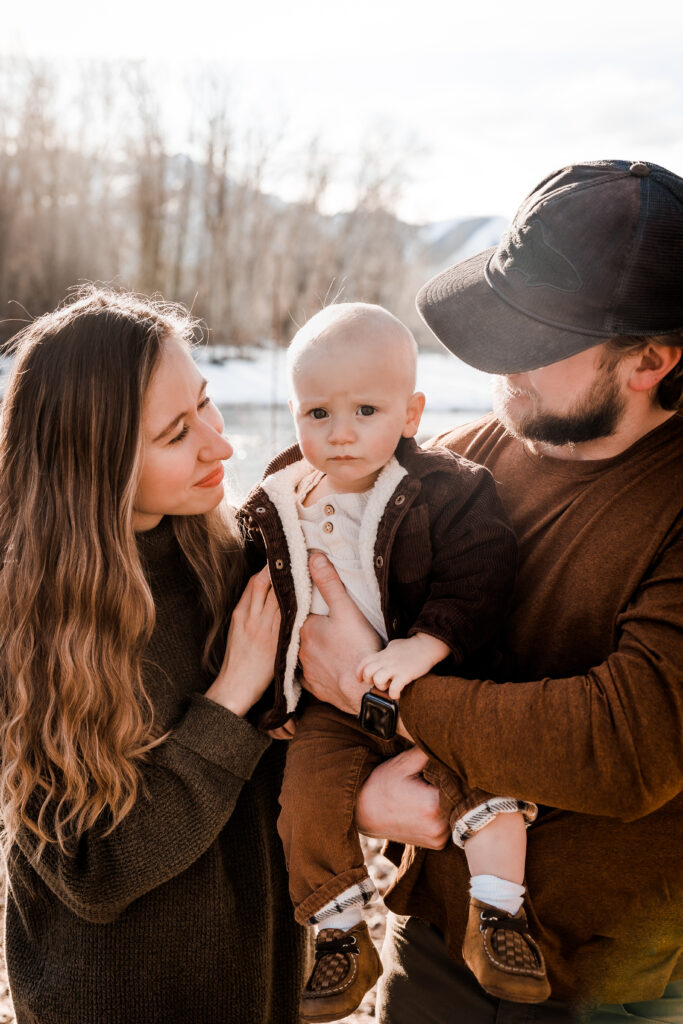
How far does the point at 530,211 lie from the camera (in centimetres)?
194

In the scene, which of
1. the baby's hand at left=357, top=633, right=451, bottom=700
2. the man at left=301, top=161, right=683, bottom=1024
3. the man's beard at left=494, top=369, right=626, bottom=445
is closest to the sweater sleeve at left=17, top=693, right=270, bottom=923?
the man at left=301, top=161, right=683, bottom=1024

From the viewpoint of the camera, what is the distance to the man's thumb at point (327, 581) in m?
2.12

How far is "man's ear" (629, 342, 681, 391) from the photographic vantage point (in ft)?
6.16

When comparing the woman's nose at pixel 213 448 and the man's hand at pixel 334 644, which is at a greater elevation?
the woman's nose at pixel 213 448

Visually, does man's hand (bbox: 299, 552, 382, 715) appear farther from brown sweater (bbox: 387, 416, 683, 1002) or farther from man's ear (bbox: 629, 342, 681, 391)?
man's ear (bbox: 629, 342, 681, 391)

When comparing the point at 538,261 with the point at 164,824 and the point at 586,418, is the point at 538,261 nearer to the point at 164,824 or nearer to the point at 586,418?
the point at 586,418

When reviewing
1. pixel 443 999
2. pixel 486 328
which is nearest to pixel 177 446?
pixel 486 328

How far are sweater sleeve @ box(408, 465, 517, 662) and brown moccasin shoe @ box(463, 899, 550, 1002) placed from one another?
54cm

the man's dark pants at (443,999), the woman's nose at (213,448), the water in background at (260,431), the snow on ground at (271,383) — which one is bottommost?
the snow on ground at (271,383)

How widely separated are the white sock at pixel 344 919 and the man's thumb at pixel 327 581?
698 millimetres

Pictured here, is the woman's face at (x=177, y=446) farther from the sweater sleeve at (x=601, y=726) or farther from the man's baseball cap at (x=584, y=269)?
the sweater sleeve at (x=601, y=726)

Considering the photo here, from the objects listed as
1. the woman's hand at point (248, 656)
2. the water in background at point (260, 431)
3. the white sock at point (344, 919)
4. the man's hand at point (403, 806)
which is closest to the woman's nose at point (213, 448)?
the woman's hand at point (248, 656)

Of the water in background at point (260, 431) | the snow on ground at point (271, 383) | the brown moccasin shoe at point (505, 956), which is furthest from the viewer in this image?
the snow on ground at point (271, 383)

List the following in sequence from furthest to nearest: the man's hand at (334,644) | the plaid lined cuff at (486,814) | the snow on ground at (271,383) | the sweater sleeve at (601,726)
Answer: the snow on ground at (271,383) < the man's hand at (334,644) < the plaid lined cuff at (486,814) < the sweater sleeve at (601,726)
